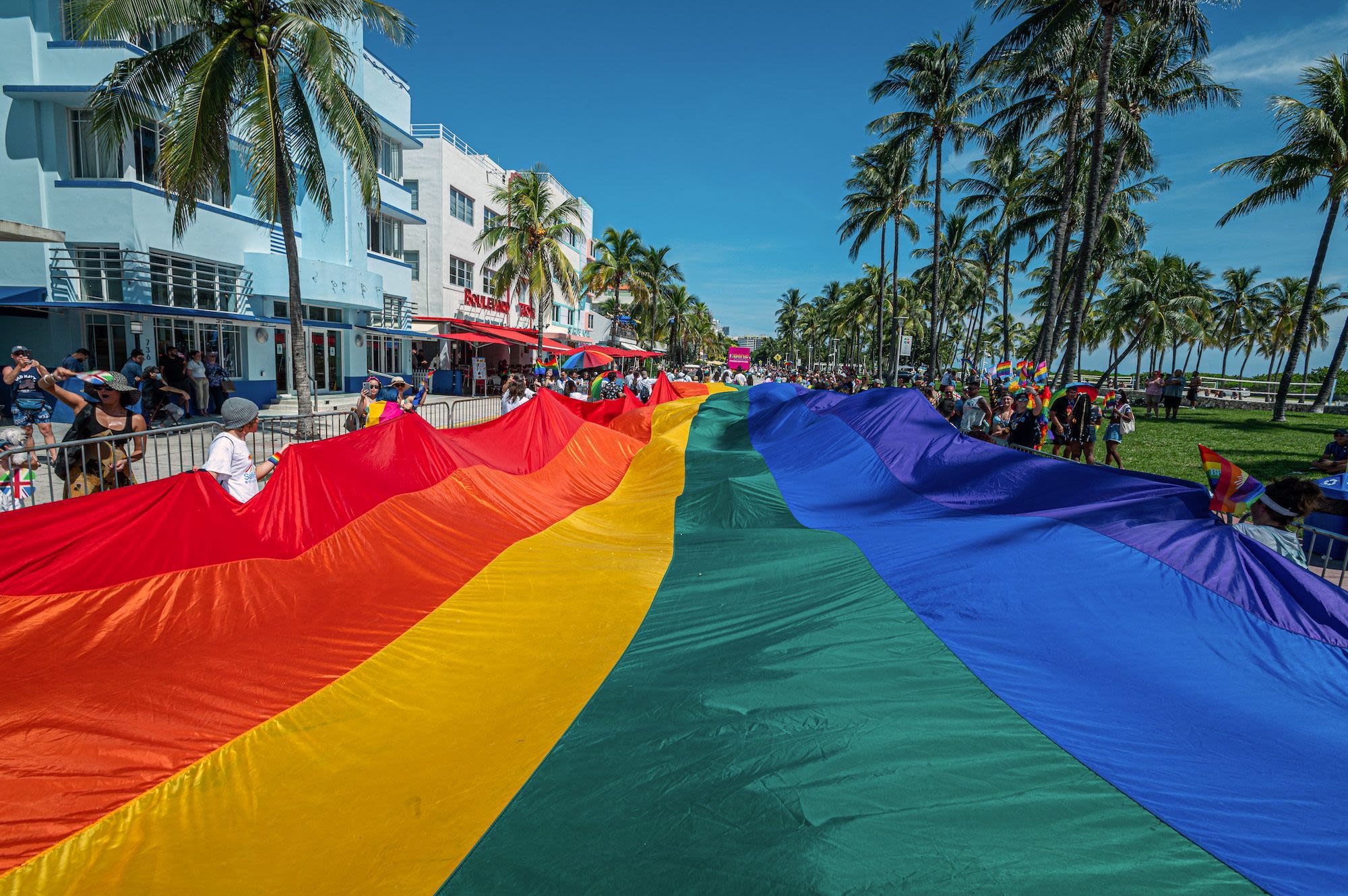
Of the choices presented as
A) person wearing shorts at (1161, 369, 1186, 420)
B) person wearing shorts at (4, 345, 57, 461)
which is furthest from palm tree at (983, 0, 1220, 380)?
person wearing shorts at (4, 345, 57, 461)

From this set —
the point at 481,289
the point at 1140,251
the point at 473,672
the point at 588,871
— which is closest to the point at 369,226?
the point at 481,289

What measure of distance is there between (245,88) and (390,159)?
15.7 m

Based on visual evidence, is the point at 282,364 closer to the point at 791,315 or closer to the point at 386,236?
the point at 386,236

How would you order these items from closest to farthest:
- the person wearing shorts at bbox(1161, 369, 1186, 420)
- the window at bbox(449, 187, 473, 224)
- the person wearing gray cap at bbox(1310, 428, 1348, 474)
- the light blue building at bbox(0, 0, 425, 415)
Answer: the person wearing gray cap at bbox(1310, 428, 1348, 474) → the light blue building at bbox(0, 0, 425, 415) → the person wearing shorts at bbox(1161, 369, 1186, 420) → the window at bbox(449, 187, 473, 224)

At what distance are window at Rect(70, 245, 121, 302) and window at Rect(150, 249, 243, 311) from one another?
0.79 meters

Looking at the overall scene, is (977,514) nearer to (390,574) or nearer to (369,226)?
(390,574)

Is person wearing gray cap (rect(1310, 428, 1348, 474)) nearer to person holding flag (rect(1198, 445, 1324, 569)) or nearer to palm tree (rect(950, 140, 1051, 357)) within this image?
person holding flag (rect(1198, 445, 1324, 569))

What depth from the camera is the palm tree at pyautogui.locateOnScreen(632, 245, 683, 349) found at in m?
49.7

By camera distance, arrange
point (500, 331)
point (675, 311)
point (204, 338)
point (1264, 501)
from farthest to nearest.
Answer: point (675, 311) < point (500, 331) < point (204, 338) < point (1264, 501)

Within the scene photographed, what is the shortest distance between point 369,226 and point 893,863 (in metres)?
31.3

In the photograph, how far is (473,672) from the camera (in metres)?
4.19

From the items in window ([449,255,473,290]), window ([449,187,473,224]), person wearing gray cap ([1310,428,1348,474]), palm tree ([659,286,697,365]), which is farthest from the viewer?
palm tree ([659,286,697,365])

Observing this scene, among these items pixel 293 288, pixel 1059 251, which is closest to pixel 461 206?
pixel 293 288

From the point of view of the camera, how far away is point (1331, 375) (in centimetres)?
2434
